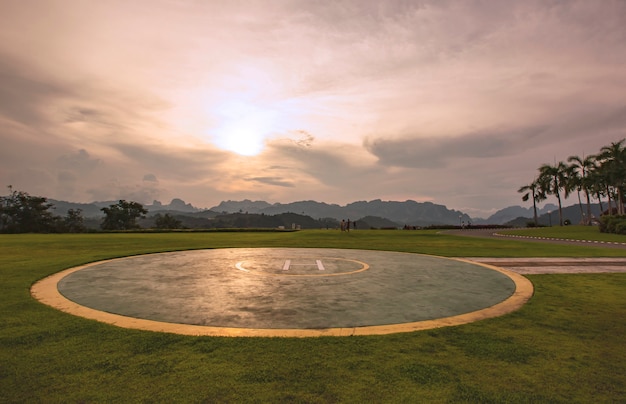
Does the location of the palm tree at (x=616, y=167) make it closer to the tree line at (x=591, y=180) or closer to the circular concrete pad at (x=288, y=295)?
the tree line at (x=591, y=180)

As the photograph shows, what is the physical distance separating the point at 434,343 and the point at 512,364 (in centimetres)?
108

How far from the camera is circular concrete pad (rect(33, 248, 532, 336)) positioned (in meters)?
6.10

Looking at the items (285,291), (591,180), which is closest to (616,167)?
(591,180)

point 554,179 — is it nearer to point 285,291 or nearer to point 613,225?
point 613,225

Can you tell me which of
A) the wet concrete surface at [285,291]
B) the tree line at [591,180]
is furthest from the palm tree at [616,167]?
the wet concrete surface at [285,291]

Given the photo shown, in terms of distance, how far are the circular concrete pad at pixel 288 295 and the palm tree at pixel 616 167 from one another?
62855 mm

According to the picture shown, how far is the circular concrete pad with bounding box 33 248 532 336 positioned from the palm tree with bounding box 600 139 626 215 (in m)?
62.9

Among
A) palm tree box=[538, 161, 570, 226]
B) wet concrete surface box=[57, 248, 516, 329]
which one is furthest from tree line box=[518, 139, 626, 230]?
wet concrete surface box=[57, 248, 516, 329]

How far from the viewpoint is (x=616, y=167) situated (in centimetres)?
5844

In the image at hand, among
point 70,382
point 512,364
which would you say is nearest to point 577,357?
point 512,364

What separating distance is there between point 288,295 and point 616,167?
245 ft

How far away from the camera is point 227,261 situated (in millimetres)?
14328

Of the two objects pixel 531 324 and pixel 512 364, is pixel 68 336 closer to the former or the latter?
pixel 512 364

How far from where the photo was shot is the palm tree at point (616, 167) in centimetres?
5650
